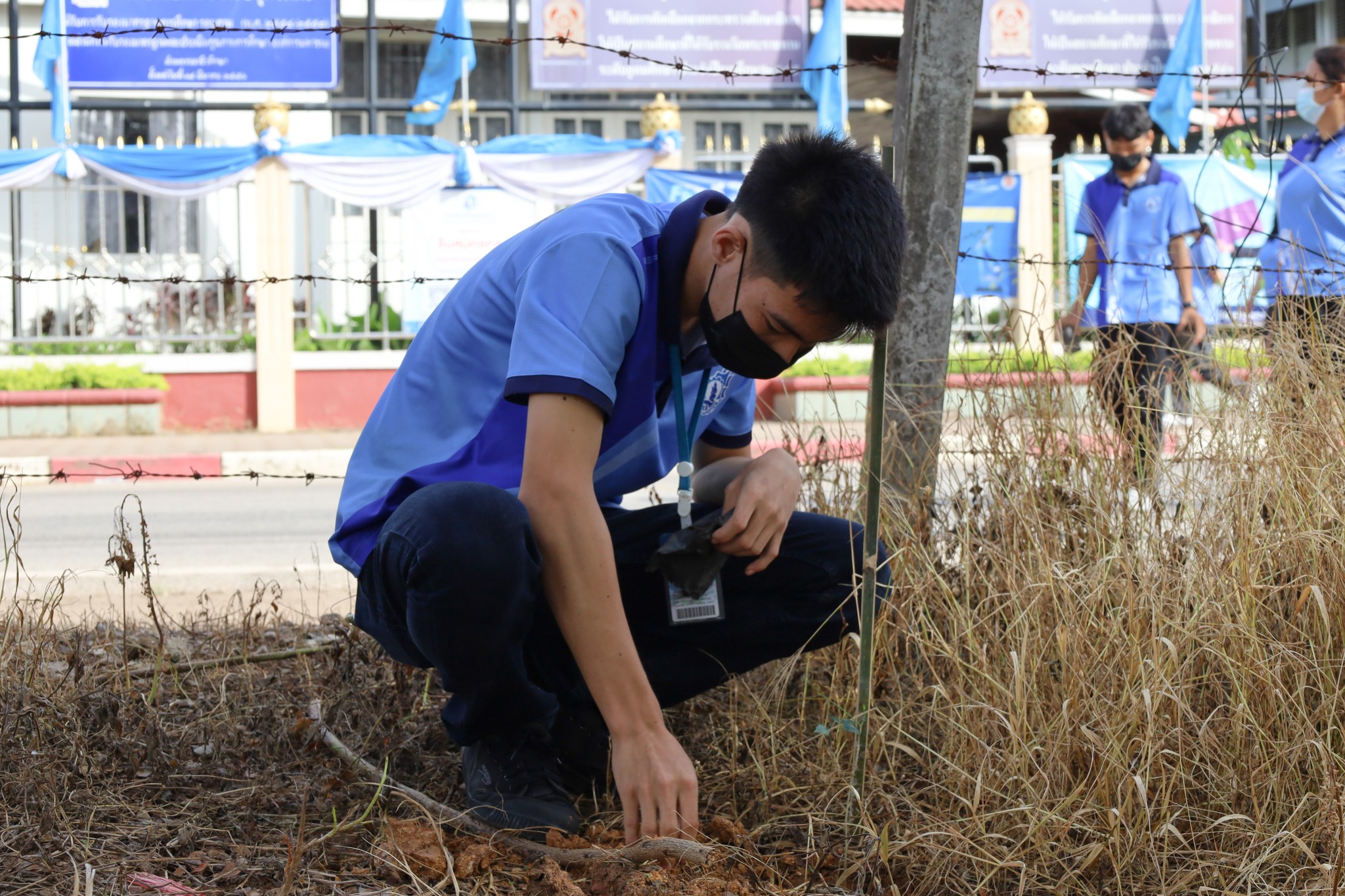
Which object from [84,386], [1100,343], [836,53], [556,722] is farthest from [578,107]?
[556,722]

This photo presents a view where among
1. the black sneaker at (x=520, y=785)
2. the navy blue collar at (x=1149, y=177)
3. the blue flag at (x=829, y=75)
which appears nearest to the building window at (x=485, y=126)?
the blue flag at (x=829, y=75)

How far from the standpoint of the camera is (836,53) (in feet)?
38.4

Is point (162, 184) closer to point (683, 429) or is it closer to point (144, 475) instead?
point (144, 475)

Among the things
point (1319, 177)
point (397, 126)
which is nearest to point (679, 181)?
point (1319, 177)

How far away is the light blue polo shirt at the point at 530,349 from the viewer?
1909mm

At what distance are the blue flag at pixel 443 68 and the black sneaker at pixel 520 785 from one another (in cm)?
974

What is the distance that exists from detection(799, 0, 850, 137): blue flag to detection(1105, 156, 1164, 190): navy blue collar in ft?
20.7

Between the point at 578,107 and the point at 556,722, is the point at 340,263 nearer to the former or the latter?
the point at 578,107

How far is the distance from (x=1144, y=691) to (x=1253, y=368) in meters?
1.17

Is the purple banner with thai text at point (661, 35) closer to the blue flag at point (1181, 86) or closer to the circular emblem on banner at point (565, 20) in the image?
the circular emblem on banner at point (565, 20)

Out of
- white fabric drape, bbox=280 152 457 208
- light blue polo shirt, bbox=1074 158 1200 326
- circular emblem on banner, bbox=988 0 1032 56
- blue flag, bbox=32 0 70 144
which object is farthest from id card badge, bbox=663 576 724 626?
circular emblem on banner, bbox=988 0 1032 56

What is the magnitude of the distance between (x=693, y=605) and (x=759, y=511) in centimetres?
22

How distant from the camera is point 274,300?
1082 cm

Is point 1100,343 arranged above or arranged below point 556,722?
above
